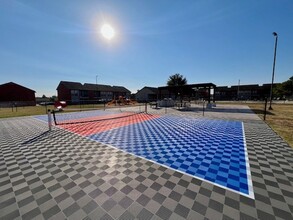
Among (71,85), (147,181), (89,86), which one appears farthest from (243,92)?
(147,181)

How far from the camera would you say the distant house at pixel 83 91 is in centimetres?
4809

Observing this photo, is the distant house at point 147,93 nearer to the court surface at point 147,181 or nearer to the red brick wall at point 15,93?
the red brick wall at point 15,93

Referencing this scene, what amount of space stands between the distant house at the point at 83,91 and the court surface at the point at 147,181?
4684 centimetres

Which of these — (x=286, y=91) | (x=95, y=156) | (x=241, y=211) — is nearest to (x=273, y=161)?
(x=241, y=211)

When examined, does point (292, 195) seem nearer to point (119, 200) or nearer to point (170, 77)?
point (119, 200)

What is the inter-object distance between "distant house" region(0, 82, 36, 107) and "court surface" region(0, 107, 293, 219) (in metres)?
46.7

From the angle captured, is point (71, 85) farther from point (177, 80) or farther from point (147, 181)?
point (147, 181)

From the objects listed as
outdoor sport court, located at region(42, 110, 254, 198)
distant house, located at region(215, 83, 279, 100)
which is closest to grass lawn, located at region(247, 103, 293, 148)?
outdoor sport court, located at region(42, 110, 254, 198)

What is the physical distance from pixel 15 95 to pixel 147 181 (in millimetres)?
55070

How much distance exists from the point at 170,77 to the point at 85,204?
191ft

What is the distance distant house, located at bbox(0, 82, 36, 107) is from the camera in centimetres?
4017

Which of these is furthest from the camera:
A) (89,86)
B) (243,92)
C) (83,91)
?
A: (243,92)

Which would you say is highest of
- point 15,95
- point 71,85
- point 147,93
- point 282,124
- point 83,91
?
point 71,85

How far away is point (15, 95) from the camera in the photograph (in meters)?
42.2
